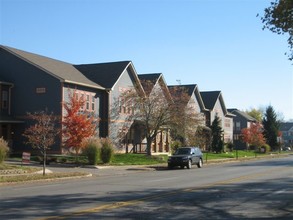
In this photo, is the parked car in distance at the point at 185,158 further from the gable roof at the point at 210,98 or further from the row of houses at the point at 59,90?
the gable roof at the point at 210,98

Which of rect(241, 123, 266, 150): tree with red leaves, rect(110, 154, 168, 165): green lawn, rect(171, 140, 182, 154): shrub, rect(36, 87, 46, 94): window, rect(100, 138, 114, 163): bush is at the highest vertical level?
rect(36, 87, 46, 94): window

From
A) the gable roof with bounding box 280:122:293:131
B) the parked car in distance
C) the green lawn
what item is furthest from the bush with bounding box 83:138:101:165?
the gable roof with bounding box 280:122:293:131

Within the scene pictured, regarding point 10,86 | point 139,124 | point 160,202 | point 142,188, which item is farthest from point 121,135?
point 160,202

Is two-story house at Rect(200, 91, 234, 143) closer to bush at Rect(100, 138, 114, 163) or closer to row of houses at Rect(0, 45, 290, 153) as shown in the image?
row of houses at Rect(0, 45, 290, 153)

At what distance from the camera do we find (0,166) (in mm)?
27375

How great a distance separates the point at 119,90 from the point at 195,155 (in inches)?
595

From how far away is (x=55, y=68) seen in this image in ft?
144

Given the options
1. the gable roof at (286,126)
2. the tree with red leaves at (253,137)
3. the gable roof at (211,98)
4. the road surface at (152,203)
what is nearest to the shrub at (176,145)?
the gable roof at (211,98)

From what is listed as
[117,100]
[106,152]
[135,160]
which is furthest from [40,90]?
[135,160]

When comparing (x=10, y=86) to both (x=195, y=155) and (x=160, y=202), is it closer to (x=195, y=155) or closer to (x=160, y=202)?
(x=195, y=155)

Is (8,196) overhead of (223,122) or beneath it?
beneath

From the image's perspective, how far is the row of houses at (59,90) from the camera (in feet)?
136

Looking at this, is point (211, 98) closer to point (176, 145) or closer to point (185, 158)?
point (176, 145)

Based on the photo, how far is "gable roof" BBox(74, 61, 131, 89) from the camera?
47.7 meters
